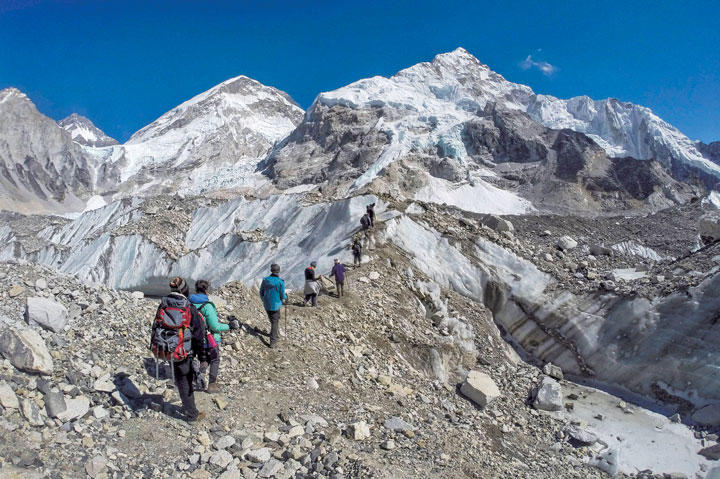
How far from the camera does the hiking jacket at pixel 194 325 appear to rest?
5348 millimetres

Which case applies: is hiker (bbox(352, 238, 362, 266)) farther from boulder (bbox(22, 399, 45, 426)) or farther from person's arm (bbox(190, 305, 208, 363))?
boulder (bbox(22, 399, 45, 426))

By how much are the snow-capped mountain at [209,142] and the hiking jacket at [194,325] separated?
3511 inches

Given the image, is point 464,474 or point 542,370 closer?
point 464,474

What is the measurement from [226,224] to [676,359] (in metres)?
25.6

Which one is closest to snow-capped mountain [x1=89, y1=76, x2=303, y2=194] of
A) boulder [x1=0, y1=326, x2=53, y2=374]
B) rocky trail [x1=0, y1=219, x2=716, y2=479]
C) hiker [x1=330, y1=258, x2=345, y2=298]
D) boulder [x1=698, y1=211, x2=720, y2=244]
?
boulder [x1=698, y1=211, x2=720, y2=244]

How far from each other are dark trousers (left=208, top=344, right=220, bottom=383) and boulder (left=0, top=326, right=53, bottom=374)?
177cm

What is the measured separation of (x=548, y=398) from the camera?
10.6 metres

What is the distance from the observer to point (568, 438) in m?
9.45

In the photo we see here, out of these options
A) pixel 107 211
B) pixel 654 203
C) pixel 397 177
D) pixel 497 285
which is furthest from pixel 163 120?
pixel 497 285

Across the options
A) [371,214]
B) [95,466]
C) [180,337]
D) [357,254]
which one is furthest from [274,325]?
[371,214]

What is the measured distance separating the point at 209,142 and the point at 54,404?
139213mm

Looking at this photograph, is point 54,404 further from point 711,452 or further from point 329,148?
point 329,148

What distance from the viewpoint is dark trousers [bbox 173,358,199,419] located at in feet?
17.8

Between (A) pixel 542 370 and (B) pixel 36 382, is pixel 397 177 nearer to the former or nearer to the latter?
(A) pixel 542 370
